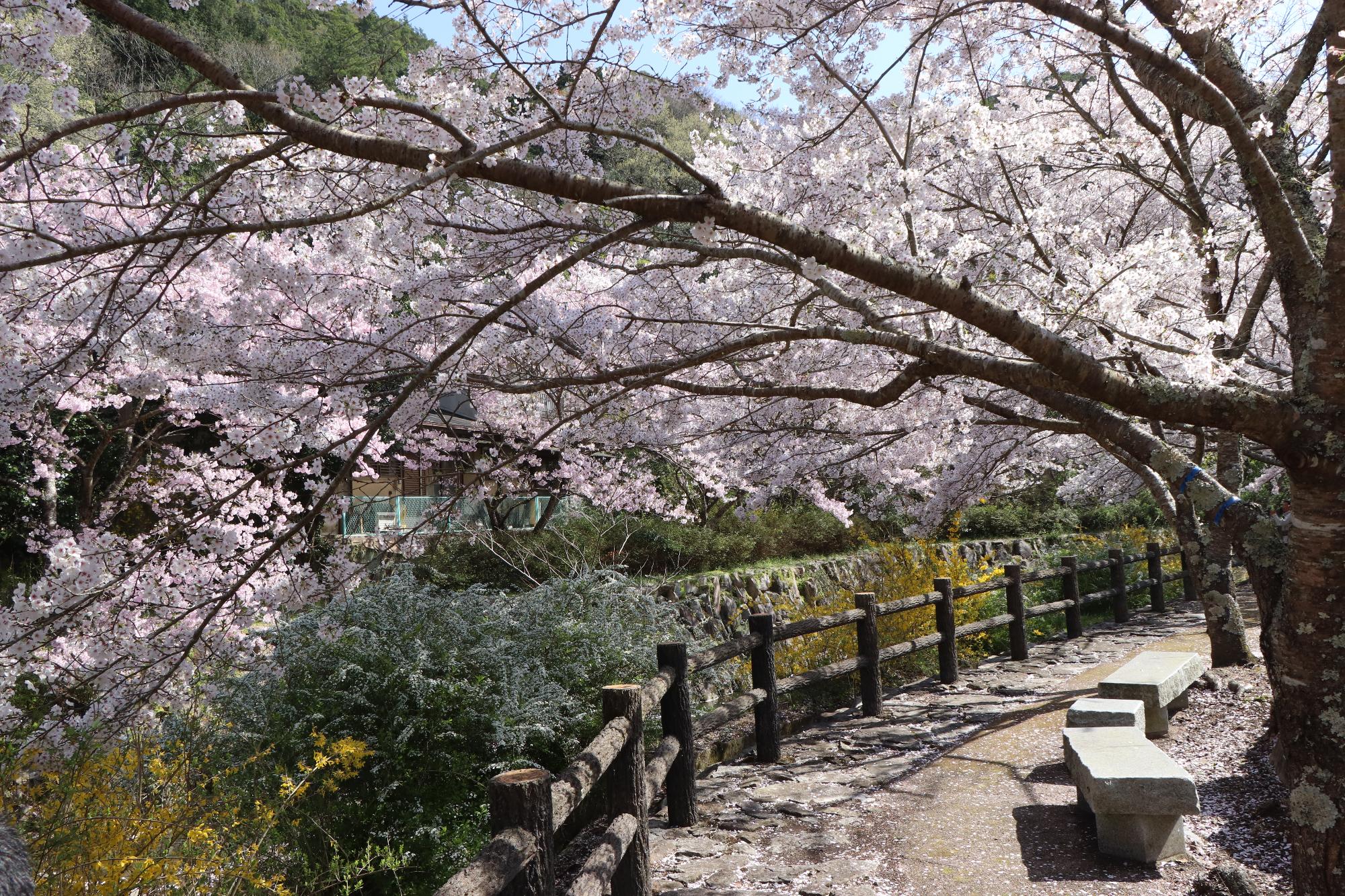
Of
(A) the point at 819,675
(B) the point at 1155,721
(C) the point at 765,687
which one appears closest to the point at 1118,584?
(B) the point at 1155,721

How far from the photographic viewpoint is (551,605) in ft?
19.1

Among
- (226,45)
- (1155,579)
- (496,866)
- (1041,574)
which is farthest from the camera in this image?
(226,45)

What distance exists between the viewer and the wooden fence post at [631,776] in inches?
154

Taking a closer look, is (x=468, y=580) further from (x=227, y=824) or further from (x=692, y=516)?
(x=227, y=824)

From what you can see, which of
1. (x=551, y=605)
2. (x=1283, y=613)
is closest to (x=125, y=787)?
(x=551, y=605)

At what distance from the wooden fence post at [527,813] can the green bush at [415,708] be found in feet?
3.77

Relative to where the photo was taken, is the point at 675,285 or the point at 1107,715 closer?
the point at 1107,715

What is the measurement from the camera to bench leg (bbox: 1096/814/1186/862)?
13.4 feet

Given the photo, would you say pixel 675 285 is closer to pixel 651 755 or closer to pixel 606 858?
pixel 651 755

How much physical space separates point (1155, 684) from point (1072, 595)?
507 cm

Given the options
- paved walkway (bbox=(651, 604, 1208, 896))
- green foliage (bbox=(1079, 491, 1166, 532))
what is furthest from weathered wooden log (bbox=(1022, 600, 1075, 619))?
green foliage (bbox=(1079, 491, 1166, 532))

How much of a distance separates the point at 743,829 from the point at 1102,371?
3188 mm

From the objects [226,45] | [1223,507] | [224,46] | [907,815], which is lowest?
[907,815]

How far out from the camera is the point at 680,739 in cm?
501
